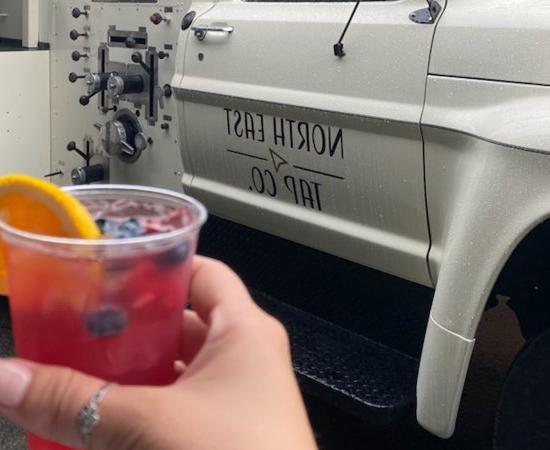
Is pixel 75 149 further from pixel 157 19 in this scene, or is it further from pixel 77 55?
pixel 157 19

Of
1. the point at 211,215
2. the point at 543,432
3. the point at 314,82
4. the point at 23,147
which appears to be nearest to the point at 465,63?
the point at 314,82

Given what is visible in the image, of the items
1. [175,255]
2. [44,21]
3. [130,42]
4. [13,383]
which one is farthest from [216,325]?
[44,21]

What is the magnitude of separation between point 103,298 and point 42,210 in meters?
0.12

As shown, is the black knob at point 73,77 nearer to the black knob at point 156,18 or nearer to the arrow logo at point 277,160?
the black knob at point 156,18

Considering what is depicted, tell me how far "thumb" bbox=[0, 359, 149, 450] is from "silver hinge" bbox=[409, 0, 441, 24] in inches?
70.4

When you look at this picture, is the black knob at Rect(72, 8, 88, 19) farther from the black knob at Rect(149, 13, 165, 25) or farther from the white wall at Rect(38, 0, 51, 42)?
the black knob at Rect(149, 13, 165, 25)

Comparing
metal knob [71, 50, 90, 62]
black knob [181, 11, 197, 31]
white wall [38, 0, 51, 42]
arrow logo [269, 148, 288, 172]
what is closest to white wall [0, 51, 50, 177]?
white wall [38, 0, 51, 42]

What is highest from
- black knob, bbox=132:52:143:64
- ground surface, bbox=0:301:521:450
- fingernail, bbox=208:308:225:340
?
fingernail, bbox=208:308:225:340

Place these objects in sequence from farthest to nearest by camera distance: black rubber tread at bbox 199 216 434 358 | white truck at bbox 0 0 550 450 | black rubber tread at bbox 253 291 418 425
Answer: black rubber tread at bbox 199 216 434 358, black rubber tread at bbox 253 291 418 425, white truck at bbox 0 0 550 450

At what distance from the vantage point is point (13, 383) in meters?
0.88

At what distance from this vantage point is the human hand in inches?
33.6

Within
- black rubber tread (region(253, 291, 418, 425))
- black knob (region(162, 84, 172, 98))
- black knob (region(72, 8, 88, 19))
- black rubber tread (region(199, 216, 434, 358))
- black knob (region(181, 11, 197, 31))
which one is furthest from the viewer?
black knob (region(72, 8, 88, 19))

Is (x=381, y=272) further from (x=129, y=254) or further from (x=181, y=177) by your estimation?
(x=129, y=254)

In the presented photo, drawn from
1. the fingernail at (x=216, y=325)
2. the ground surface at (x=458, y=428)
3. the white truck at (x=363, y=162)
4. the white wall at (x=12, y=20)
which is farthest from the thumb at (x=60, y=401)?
the white wall at (x=12, y=20)
